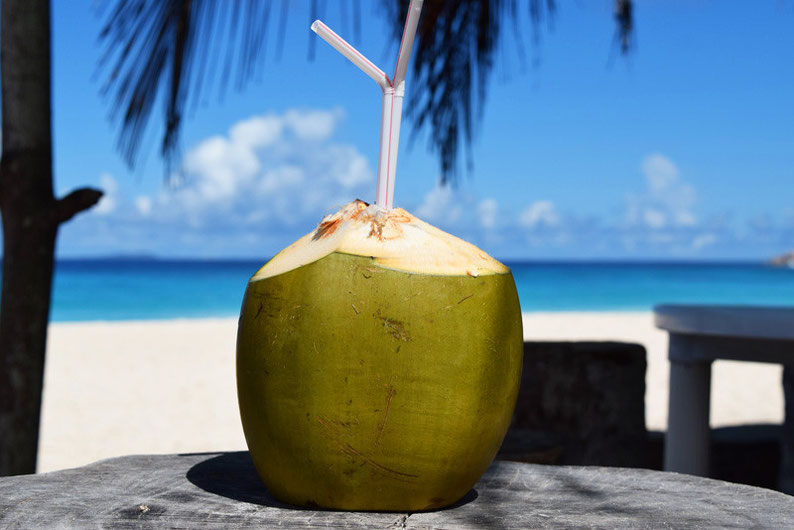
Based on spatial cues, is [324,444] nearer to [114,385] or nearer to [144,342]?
[114,385]

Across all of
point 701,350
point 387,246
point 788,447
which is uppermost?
point 387,246

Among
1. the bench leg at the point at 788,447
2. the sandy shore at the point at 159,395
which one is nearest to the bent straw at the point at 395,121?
the bench leg at the point at 788,447

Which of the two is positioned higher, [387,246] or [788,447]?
[387,246]

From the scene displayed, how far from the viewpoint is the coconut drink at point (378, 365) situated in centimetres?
97

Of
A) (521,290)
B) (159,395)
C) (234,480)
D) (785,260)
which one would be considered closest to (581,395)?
(234,480)

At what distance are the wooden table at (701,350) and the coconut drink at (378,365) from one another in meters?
1.33

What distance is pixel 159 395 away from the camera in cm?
637

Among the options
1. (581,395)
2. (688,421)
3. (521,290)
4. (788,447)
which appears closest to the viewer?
(688,421)

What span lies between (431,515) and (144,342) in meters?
9.47

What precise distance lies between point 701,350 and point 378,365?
1.71 meters

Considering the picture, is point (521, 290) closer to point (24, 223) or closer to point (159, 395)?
point (159, 395)

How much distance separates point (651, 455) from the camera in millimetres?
3229

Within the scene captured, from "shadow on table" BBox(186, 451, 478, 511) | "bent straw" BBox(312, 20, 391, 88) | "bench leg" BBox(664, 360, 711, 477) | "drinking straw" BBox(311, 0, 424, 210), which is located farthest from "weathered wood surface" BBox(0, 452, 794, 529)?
"bench leg" BBox(664, 360, 711, 477)

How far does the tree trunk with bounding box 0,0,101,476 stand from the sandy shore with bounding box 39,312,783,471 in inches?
104
